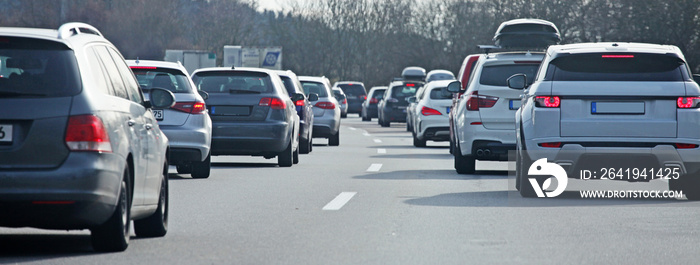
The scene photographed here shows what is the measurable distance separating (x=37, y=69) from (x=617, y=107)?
20.3 feet

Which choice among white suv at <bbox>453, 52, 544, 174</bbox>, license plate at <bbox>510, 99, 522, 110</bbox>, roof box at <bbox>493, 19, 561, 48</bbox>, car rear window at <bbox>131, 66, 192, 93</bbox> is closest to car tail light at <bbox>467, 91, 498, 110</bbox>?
white suv at <bbox>453, 52, 544, 174</bbox>

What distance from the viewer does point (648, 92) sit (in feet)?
39.7

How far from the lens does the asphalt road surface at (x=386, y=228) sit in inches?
316

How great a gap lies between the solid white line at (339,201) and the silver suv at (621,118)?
1.86 meters

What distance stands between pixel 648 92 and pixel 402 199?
2571 millimetres

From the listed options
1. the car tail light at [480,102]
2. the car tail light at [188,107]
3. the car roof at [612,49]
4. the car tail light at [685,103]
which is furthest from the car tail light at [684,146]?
the car tail light at [188,107]

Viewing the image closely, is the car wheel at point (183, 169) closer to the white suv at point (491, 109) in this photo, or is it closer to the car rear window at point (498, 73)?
the white suv at point (491, 109)

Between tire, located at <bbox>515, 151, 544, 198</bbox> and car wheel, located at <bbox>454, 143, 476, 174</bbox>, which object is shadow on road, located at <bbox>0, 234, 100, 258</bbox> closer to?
tire, located at <bbox>515, 151, 544, 198</bbox>

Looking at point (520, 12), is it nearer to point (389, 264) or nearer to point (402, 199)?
point (402, 199)

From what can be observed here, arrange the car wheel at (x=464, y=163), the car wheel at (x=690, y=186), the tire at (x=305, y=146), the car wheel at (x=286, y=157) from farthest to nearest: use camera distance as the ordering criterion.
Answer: the tire at (x=305, y=146) < the car wheel at (x=286, y=157) < the car wheel at (x=464, y=163) < the car wheel at (x=690, y=186)

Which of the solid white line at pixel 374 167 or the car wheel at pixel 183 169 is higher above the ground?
the car wheel at pixel 183 169

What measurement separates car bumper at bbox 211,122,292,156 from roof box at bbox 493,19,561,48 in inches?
595

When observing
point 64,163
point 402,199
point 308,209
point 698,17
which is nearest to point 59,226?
point 64,163

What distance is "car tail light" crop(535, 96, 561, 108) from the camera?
39.9 ft
